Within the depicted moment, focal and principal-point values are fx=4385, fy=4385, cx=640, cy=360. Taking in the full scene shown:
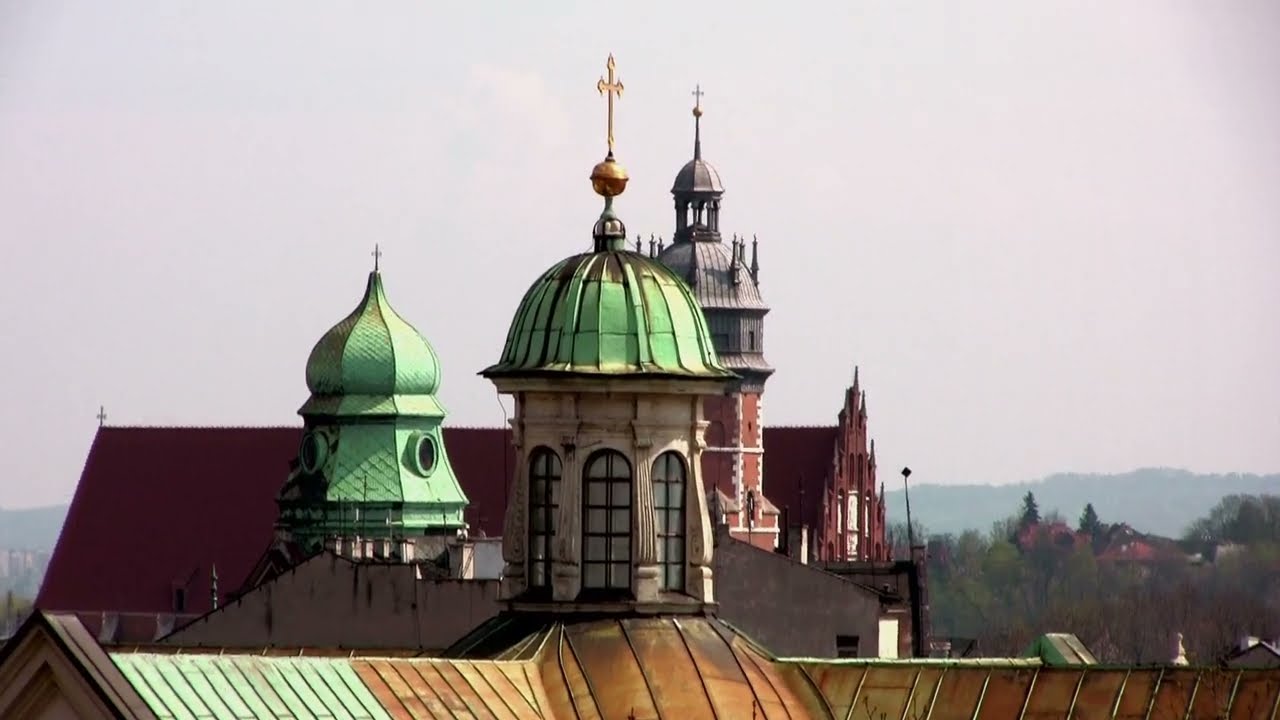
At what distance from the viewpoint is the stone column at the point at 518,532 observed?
31625mm

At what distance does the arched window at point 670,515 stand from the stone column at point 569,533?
0.59m

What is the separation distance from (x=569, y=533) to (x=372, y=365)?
86030 millimetres

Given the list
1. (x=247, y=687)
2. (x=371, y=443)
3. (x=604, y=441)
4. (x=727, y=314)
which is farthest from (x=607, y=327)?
(x=727, y=314)

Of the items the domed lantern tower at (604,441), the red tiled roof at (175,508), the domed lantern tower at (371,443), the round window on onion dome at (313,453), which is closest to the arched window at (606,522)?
the domed lantern tower at (604,441)

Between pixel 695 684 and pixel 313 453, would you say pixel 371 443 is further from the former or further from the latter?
pixel 695 684

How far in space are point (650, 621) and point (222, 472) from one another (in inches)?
4646

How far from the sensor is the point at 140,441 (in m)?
149

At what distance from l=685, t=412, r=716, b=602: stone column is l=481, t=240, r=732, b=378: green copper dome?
566 millimetres

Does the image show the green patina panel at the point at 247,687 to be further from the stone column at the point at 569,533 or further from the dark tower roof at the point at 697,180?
the dark tower roof at the point at 697,180

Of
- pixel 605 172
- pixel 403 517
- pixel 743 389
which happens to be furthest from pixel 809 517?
pixel 605 172

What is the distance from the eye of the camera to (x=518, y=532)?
104 feet

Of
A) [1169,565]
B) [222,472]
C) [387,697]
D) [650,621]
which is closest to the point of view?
[387,697]

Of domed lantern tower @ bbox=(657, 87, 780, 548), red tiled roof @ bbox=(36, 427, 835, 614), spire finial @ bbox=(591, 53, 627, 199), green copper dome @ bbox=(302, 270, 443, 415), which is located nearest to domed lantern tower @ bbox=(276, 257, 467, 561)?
green copper dome @ bbox=(302, 270, 443, 415)

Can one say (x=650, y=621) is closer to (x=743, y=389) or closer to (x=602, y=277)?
(x=602, y=277)
